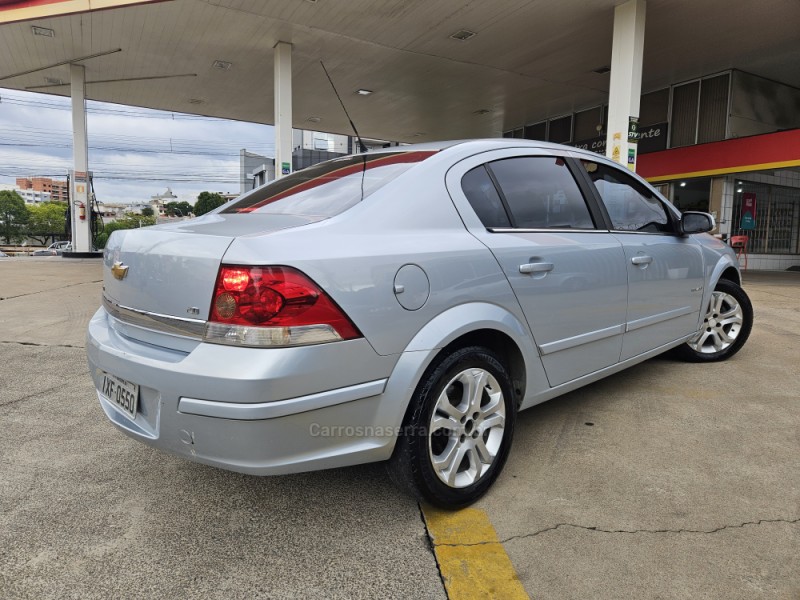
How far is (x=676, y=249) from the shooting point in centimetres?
349

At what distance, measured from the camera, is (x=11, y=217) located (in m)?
84.2

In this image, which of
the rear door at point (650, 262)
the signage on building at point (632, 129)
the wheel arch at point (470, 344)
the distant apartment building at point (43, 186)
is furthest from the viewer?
the distant apartment building at point (43, 186)

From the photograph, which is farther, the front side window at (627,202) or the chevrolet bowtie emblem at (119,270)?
the front side window at (627,202)

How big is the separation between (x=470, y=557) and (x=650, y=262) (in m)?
2.09

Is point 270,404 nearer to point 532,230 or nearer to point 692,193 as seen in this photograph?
point 532,230

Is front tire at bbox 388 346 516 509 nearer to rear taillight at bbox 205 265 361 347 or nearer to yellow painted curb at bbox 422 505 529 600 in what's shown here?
yellow painted curb at bbox 422 505 529 600

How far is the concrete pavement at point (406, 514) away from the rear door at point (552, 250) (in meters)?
0.52

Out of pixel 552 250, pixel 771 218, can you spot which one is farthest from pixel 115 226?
pixel 552 250

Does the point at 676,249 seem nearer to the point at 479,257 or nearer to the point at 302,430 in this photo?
the point at 479,257

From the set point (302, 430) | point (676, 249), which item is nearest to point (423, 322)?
point (302, 430)

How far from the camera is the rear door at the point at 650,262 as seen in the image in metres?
3.07

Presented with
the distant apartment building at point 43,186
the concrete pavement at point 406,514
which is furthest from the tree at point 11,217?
the concrete pavement at point 406,514

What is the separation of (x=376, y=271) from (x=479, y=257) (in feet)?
1.75

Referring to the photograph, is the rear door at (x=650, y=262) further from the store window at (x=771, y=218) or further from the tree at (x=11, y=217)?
the tree at (x=11, y=217)
